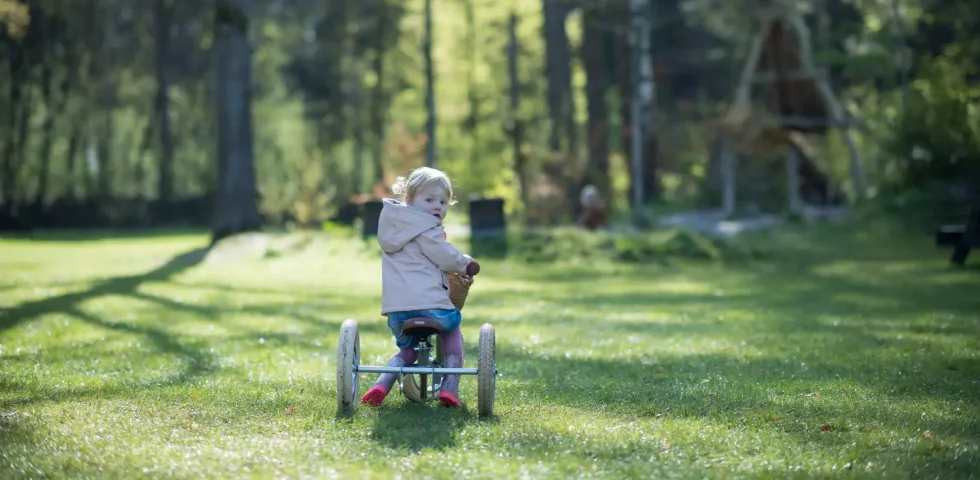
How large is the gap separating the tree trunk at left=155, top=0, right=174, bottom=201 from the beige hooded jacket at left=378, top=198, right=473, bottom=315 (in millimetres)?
40675

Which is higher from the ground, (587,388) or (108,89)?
(108,89)

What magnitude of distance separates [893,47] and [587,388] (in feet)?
95.5

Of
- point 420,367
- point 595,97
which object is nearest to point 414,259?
point 420,367

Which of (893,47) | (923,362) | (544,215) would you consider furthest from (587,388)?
(893,47)

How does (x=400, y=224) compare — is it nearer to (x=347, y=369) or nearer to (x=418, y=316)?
(x=418, y=316)

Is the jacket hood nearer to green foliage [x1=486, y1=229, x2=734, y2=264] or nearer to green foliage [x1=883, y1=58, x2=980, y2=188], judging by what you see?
green foliage [x1=486, y1=229, x2=734, y2=264]

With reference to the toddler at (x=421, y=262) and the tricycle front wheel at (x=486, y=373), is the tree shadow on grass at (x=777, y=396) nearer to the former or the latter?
the tricycle front wheel at (x=486, y=373)

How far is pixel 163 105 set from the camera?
48.9 metres

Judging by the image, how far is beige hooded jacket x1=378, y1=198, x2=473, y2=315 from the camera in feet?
25.9

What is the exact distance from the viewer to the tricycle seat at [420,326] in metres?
7.70

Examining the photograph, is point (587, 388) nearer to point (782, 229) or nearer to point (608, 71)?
point (782, 229)

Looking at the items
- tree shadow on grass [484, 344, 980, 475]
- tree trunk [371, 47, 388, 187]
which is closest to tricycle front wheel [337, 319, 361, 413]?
tree shadow on grass [484, 344, 980, 475]

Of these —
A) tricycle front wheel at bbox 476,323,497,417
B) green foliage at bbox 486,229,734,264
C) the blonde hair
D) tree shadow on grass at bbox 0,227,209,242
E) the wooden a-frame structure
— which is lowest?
tree shadow on grass at bbox 0,227,209,242

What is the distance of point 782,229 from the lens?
33219 millimetres
